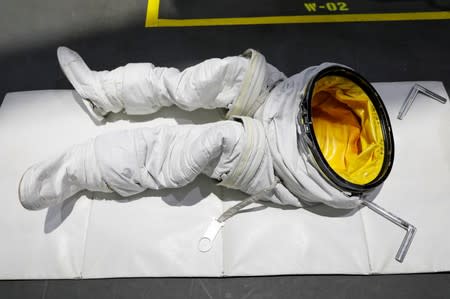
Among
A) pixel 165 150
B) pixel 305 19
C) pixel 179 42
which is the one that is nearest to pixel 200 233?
pixel 165 150

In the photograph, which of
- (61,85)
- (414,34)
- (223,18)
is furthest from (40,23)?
(414,34)

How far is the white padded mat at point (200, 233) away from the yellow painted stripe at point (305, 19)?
2.41 ft

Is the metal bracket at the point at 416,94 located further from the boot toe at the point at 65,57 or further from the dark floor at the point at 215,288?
the boot toe at the point at 65,57

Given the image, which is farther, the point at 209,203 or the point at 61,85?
the point at 61,85

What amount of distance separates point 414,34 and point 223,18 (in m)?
0.91

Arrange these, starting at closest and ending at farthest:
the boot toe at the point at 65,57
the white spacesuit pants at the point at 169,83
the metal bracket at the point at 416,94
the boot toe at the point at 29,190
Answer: the boot toe at the point at 29,190
the white spacesuit pants at the point at 169,83
the boot toe at the point at 65,57
the metal bracket at the point at 416,94

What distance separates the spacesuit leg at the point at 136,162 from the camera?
1.10 meters

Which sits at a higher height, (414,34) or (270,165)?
(414,34)

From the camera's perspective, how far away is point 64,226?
1275 mm

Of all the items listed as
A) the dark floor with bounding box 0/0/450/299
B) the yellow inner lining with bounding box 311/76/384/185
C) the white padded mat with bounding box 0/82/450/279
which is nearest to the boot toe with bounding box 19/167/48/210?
the white padded mat with bounding box 0/82/450/279

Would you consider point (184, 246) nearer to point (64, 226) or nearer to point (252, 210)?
point (252, 210)

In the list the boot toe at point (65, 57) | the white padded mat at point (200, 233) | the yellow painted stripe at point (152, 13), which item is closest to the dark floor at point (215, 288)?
the white padded mat at point (200, 233)

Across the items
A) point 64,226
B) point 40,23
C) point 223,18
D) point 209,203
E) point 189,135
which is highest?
point 223,18

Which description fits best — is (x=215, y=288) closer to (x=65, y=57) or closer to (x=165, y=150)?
(x=165, y=150)
